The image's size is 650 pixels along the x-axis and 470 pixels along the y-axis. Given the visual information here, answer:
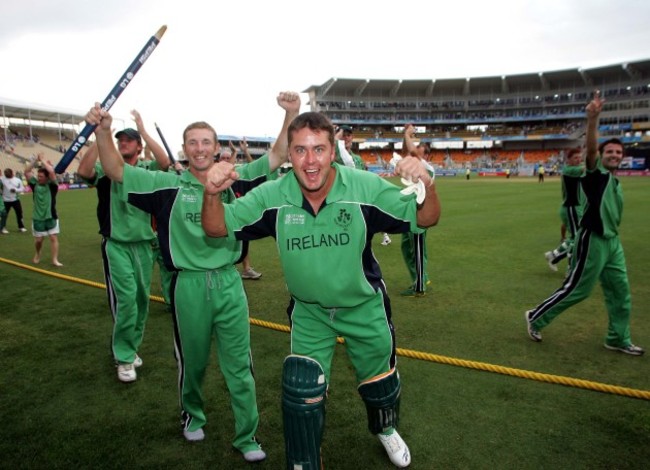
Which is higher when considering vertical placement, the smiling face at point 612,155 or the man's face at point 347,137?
the man's face at point 347,137

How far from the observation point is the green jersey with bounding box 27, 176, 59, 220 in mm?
9906

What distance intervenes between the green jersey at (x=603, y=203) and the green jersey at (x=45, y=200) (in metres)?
10.3

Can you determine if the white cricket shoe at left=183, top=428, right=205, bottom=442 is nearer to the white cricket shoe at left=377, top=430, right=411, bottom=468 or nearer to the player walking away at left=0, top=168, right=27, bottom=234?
the white cricket shoe at left=377, top=430, right=411, bottom=468

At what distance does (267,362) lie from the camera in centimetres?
473

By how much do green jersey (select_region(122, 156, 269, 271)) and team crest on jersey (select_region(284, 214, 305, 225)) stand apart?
Answer: 28.1 inches

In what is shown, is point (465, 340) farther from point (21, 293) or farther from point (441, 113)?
point (441, 113)

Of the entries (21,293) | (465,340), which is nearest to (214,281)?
(465,340)

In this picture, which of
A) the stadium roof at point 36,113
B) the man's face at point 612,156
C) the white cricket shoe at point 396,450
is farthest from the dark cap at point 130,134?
the stadium roof at point 36,113

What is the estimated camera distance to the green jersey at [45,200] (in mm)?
9906

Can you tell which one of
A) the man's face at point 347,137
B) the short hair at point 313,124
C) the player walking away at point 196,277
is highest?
the man's face at point 347,137

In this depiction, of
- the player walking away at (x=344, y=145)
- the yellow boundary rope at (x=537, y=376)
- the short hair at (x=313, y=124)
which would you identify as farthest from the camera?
the player walking away at (x=344, y=145)

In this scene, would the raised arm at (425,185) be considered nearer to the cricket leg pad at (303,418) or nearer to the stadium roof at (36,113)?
the cricket leg pad at (303,418)

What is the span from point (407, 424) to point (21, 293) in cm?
711

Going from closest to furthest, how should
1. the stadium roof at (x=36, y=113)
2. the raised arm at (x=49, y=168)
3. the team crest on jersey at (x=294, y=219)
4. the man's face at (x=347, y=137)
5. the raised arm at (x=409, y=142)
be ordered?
1. the team crest on jersey at (x=294, y=219)
2. the raised arm at (x=49, y=168)
3. the raised arm at (x=409, y=142)
4. the man's face at (x=347, y=137)
5. the stadium roof at (x=36, y=113)
